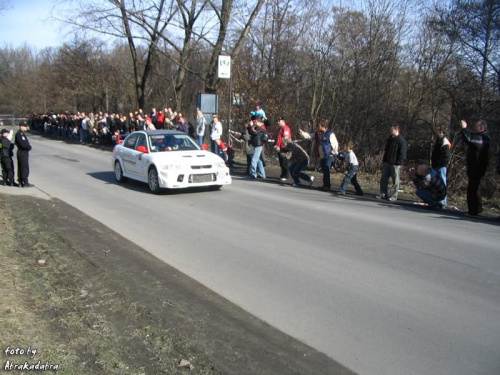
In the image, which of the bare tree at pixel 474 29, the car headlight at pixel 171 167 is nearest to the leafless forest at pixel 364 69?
the bare tree at pixel 474 29

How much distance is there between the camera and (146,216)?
29.0 feet

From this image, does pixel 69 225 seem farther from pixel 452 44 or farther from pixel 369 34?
pixel 452 44

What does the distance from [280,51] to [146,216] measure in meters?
17.6

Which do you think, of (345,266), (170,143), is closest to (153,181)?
(170,143)

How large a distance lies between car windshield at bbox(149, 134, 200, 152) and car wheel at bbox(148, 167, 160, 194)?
2.37 feet

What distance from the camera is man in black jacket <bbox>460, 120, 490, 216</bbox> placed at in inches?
378

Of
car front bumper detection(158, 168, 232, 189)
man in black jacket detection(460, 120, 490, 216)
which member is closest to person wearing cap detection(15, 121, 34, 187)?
car front bumper detection(158, 168, 232, 189)

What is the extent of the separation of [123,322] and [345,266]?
3.04m

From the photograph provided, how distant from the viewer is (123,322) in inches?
162

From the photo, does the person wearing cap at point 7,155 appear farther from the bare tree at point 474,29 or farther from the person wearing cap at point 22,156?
the bare tree at point 474,29

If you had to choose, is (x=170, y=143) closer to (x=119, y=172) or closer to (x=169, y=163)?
(x=169, y=163)

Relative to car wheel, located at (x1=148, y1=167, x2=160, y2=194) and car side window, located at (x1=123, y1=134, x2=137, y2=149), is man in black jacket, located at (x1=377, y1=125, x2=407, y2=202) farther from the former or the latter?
car side window, located at (x1=123, y1=134, x2=137, y2=149)

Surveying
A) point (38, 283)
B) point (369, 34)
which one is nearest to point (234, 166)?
point (369, 34)

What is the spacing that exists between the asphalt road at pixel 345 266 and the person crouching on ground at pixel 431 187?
55 cm
